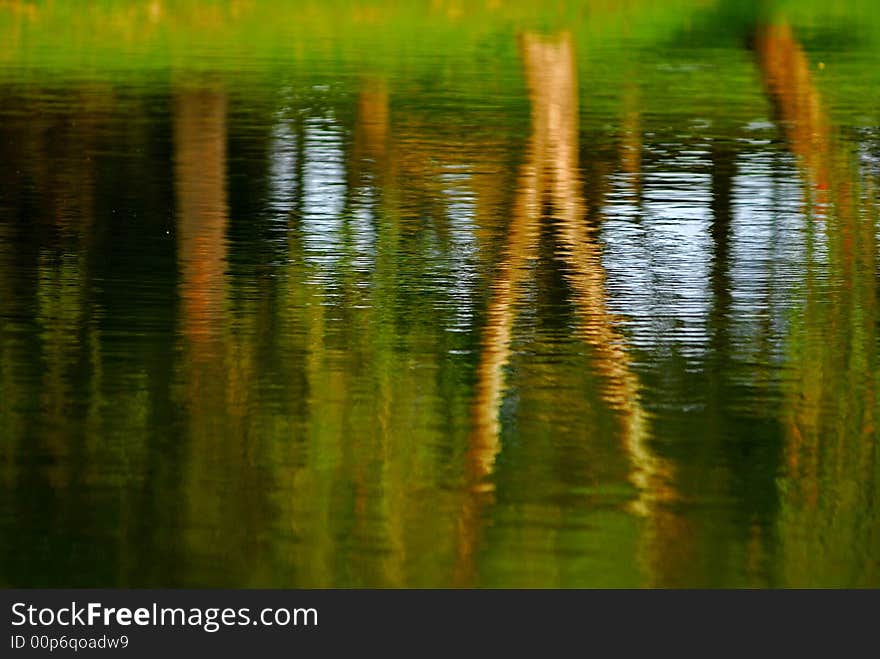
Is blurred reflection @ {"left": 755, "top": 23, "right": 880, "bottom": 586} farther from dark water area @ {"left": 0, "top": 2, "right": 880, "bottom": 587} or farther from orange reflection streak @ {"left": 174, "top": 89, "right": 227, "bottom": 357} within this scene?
orange reflection streak @ {"left": 174, "top": 89, "right": 227, "bottom": 357}

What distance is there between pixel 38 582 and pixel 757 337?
477 centimetres

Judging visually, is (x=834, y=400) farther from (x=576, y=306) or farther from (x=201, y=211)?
(x=201, y=211)

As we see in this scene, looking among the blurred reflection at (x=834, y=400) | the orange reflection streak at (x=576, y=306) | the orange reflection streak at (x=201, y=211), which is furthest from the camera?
the orange reflection streak at (x=201, y=211)

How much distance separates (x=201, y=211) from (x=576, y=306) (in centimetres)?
393

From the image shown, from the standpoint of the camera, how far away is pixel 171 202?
49.6 ft

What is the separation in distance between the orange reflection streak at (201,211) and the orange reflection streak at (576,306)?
1.43 metres

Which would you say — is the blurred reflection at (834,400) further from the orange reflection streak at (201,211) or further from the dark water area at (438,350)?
the orange reflection streak at (201,211)

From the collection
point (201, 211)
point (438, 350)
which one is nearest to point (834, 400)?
point (438, 350)

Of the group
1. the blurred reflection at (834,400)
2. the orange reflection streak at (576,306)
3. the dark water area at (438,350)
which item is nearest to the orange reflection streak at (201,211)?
the dark water area at (438,350)

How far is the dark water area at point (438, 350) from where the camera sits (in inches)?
282

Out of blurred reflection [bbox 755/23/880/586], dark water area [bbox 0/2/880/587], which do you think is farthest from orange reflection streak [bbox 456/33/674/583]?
blurred reflection [bbox 755/23/880/586]

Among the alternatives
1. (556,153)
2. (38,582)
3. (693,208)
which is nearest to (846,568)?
(38,582)

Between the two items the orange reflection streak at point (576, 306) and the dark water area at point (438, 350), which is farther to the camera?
the orange reflection streak at point (576, 306)

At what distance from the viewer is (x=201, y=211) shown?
14.3 metres
